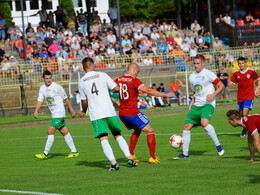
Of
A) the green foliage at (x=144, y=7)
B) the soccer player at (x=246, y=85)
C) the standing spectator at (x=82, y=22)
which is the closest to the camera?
the soccer player at (x=246, y=85)

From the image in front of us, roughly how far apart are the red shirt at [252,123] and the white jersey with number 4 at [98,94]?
8.34 feet

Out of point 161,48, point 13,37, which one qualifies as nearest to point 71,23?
point 13,37

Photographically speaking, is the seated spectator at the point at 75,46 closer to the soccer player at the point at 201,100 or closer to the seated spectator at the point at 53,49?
the seated spectator at the point at 53,49

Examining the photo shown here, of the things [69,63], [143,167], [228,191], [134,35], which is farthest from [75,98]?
[228,191]

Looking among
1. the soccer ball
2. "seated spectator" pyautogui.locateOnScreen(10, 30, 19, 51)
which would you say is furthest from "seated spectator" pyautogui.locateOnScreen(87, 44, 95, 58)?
the soccer ball

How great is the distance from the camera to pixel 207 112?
468 inches

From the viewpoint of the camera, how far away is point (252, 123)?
9625mm

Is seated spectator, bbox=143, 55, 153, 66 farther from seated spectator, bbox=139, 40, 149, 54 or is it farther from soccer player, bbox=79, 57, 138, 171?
soccer player, bbox=79, 57, 138, 171

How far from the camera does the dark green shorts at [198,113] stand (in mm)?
11906

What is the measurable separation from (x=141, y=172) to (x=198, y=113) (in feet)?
8.96

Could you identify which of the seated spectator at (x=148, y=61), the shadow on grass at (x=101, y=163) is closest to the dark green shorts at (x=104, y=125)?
the shadow on grass at (x=101, y=163)

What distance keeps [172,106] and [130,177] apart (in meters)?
22.9

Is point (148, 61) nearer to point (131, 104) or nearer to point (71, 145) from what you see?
point (71, 145)

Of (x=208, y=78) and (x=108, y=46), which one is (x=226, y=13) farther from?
(x=208, y=78)
